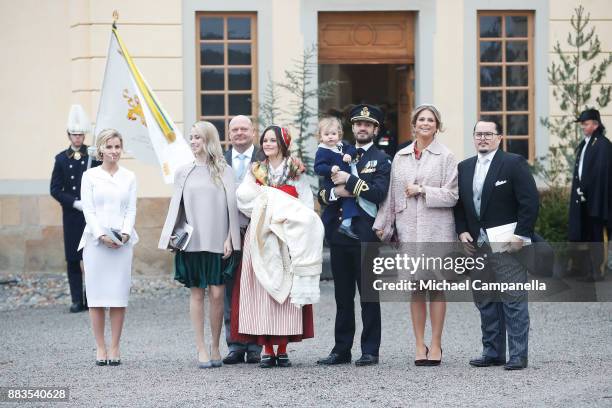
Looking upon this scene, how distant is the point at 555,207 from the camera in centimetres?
1462

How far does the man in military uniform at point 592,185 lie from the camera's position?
1345 cm

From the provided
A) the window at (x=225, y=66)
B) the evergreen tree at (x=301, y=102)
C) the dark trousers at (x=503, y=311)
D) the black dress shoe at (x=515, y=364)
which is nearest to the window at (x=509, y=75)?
the evergreen tree at (x=301, y=102)

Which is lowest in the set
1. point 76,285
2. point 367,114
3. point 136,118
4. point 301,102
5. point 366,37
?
point 76,285

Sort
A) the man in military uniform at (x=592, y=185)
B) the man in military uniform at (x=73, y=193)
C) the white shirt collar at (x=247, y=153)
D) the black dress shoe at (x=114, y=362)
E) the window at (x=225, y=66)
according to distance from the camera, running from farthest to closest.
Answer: the window at (x=225, y=66), the man in military uniform at (x=592, y=185), the man in military uniform at (x=73, y=193), the white shirt collar at (x=247, y=153), the black dress shoe at (x=114, y=362)

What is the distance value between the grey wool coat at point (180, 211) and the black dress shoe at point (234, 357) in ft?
2.72

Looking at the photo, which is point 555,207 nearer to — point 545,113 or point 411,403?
point 545,113

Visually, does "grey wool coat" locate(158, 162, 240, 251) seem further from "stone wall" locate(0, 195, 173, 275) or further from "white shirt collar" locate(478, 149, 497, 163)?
"stone wall" locate(0, 195, 173, 275)

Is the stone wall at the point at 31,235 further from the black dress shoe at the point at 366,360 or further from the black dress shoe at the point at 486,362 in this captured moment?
the black dress shoe at the point at 486,362

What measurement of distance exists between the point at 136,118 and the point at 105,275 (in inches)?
115

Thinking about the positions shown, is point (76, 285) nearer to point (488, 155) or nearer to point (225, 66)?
point (225, 66)

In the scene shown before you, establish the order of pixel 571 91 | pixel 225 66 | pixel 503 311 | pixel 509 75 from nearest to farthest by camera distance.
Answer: pixel 503 311 → pixel 571 91 → pixel 225 66 → pixel 509 75

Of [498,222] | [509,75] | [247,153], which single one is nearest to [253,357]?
[247,153]

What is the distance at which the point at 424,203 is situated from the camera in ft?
29.5

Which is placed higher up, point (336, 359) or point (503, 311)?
point (503, 311)
